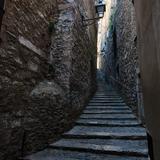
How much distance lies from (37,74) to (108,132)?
6.29 ft

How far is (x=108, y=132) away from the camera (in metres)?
4.54

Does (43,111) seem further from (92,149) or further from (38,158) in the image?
(92,149)

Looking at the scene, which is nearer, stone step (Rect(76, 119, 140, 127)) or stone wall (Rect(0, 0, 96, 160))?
stone wall (Rect(0, 0, 96, 160))

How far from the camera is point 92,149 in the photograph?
3758mm

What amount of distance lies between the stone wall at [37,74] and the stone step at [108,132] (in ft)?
0.86

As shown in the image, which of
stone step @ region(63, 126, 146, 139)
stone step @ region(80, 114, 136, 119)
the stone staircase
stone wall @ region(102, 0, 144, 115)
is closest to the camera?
the stone staircase

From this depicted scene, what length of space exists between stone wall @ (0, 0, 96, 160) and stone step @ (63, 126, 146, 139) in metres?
0.26

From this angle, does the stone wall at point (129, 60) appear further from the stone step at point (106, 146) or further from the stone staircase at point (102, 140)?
the stone step at point (106, 146)

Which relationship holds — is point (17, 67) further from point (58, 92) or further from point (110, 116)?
point (110, 116)

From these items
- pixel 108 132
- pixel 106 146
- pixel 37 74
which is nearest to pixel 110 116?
pixel 108 132

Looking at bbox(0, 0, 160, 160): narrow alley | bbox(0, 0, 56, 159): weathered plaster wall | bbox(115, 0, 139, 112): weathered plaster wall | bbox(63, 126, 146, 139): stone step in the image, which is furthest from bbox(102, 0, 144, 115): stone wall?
bbox(0, 0, 56, 159): weathered plaster wall

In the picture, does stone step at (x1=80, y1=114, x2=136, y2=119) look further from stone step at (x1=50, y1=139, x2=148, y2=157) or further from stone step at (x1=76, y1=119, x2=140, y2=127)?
stone step at (x1=50, y1=139, x2=148, y2=157)

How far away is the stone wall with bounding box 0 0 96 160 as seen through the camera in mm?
3062

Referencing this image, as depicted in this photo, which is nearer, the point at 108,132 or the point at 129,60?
the point at 108,132
